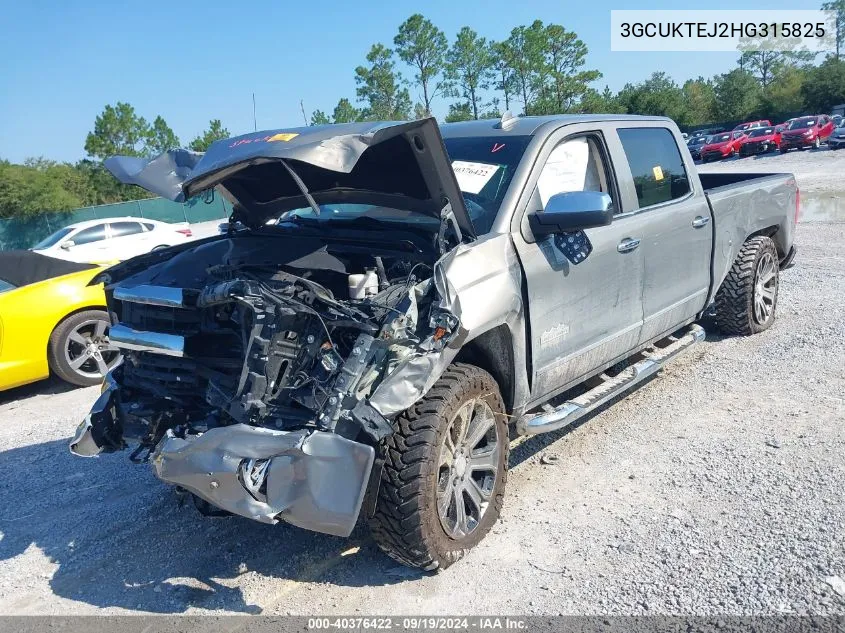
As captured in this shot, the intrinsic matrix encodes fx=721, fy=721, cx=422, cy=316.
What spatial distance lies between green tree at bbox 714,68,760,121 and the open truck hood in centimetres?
7185

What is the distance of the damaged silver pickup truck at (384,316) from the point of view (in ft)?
9.80

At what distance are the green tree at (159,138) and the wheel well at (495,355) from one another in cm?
5582

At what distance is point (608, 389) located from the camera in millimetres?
4426

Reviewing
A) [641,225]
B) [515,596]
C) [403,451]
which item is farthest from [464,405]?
[641,225]

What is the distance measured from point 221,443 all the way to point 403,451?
758mm

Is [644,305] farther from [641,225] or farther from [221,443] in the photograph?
[221,443]

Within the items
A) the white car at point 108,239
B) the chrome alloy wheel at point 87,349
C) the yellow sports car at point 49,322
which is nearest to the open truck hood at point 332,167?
the yellow sports car at point 49,322

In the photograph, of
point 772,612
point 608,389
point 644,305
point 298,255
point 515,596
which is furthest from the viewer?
point 644,305

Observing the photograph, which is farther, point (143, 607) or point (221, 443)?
point (143, 607)

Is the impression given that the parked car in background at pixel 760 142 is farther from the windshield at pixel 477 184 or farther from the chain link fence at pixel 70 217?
the windshield at pixel 477 184

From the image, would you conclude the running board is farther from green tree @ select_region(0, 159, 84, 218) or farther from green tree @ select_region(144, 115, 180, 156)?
green tree @ select_region(144, 115, 180, 156)

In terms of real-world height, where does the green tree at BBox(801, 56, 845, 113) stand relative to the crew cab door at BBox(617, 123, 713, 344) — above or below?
below

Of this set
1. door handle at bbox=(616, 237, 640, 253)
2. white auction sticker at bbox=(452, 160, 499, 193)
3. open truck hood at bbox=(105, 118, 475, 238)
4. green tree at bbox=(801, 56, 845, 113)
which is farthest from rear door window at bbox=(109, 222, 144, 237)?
green tree at bbox=(801, 56, 845, 113)

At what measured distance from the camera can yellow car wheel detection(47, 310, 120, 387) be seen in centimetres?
687
